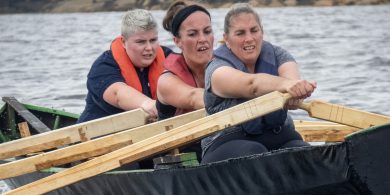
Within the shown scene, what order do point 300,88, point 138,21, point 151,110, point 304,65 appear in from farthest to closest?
point 304,65 < point 138,21 < point 151,110 < point 300,88

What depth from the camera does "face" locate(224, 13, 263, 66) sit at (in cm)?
685

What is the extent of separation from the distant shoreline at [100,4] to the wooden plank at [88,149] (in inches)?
3369

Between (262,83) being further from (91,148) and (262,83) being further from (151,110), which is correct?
(151,110)

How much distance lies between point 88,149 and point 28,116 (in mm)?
3330

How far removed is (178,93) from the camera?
7777mm

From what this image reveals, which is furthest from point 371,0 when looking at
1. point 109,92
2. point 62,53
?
point 109,92

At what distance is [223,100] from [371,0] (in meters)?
85.4

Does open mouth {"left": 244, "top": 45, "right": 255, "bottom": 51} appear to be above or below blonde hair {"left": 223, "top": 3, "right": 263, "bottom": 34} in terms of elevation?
below

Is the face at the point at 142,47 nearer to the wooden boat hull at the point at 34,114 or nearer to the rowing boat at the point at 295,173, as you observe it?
the rowing boat at the point at 295,173

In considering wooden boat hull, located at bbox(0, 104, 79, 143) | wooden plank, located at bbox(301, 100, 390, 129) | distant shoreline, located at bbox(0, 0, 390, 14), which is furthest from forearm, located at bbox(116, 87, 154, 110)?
distant shoreline, located at bbox(0, 0, 390, 14)

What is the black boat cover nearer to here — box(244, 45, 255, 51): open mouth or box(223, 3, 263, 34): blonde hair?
box(244, 45, 255, 51): open mouth

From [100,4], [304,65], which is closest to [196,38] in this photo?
[304,65]

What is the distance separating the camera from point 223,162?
6.61 m

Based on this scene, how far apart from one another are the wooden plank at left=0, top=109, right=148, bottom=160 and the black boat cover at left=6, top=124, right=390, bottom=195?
1.43 meters
